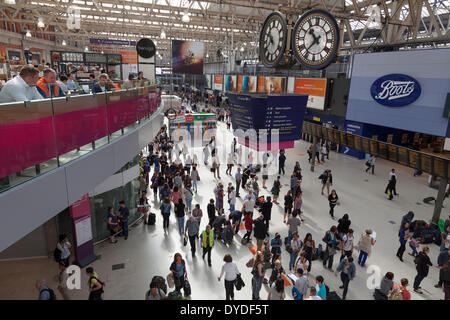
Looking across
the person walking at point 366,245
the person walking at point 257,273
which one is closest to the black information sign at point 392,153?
the person walking at point 366,245

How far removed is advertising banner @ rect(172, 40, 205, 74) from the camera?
71.6ft

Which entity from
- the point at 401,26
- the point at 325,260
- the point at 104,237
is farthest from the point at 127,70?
the point at 325,260

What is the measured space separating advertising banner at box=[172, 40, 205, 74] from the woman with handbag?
1605 cm

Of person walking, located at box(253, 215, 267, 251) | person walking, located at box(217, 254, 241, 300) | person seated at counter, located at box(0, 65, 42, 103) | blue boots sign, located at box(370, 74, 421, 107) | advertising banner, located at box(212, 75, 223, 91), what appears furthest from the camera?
advertising banner, located at box(212, 75, 223, 91)

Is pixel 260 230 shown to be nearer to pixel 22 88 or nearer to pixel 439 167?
pixel 22 88

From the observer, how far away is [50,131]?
4168 millimetres

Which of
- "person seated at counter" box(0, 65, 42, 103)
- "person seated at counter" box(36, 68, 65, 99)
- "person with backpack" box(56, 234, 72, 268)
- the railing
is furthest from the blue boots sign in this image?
"person with backpack" box(56, 234, 72, 268)

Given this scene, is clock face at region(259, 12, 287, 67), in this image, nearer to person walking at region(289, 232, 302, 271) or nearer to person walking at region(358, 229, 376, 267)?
person walking at region(289, 232, 302, 271)

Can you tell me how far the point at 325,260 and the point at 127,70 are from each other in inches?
918

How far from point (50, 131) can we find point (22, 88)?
68cm

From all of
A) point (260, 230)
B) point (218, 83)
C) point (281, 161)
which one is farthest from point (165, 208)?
point (218, 83)

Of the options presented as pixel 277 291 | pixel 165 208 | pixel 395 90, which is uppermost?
pixel 395 90
